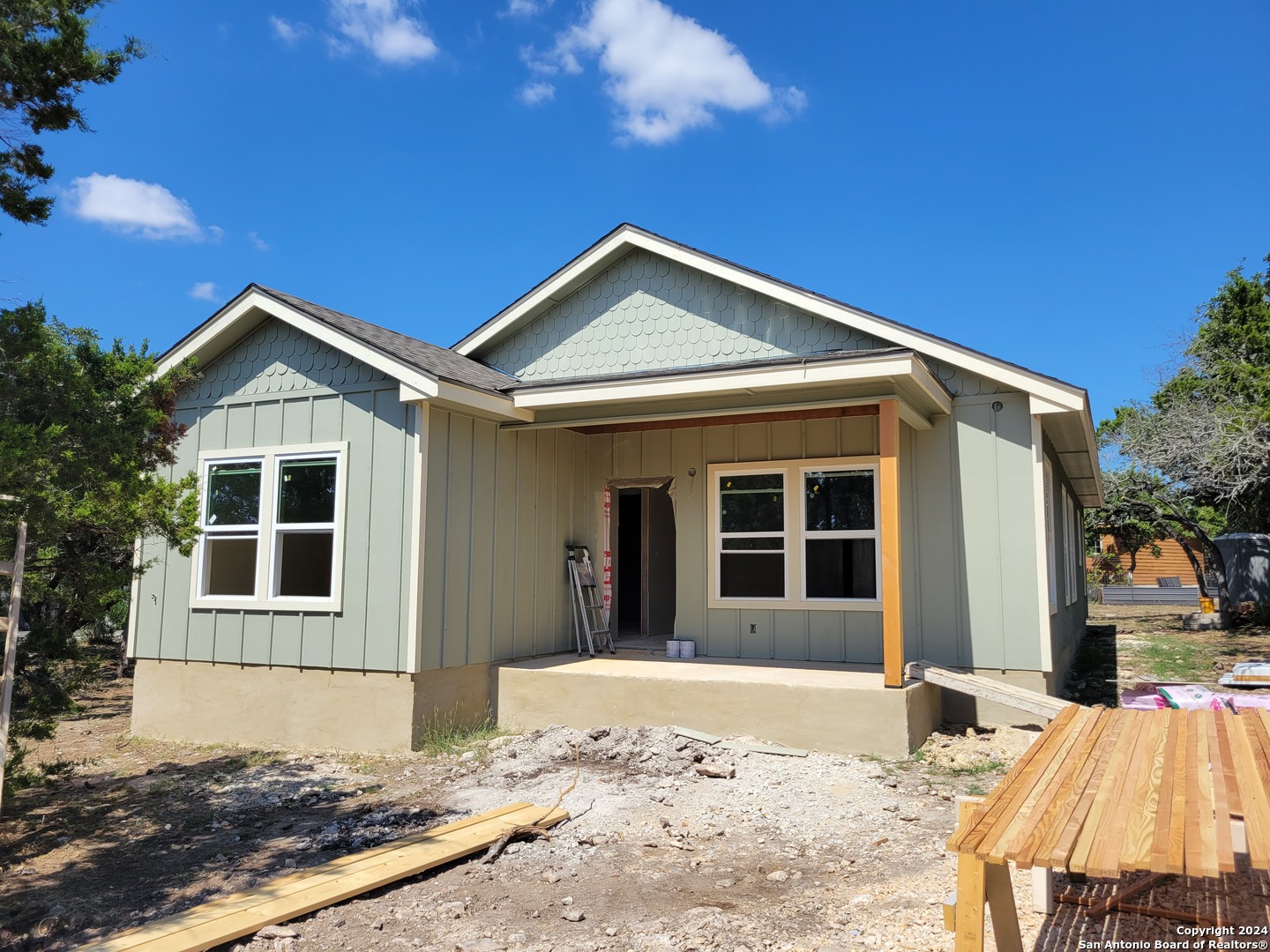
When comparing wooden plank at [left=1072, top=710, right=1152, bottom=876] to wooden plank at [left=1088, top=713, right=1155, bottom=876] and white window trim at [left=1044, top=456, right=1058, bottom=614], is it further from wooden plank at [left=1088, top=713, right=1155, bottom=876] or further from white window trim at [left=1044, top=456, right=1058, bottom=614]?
white window trim at [left=1044, top=456, right=1058, bottom=614]

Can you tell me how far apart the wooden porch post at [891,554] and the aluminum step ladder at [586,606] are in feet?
12.4

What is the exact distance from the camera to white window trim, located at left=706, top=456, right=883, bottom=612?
30.6 feet

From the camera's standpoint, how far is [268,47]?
1210 centimetres

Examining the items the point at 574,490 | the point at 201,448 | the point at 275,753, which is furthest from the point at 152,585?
the point at 574,490

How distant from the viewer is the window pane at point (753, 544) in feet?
32.1

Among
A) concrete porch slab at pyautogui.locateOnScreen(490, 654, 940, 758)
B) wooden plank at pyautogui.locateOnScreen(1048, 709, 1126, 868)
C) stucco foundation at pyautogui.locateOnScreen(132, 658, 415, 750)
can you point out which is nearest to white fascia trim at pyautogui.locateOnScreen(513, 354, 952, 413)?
concrete porch slab at pyautogui.locateOnScreen(490, 654, 940, 758)

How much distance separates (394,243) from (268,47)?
6008 millimetres

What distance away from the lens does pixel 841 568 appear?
9500 mm

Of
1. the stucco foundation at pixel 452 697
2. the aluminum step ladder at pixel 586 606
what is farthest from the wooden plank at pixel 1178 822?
the aluminum step ladder at pixel 586 606

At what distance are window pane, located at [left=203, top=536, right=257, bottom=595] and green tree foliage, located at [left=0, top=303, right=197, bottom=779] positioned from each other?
327cm

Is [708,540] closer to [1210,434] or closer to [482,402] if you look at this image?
[482,402]

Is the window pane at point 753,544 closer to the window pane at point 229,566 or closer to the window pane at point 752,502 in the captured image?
the window pane at point 752,502

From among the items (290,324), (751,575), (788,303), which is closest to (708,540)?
(751,575)

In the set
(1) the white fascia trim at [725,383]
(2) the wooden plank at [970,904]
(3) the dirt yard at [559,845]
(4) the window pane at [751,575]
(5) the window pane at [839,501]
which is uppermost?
(1) the white fascia trim at [725,383]
